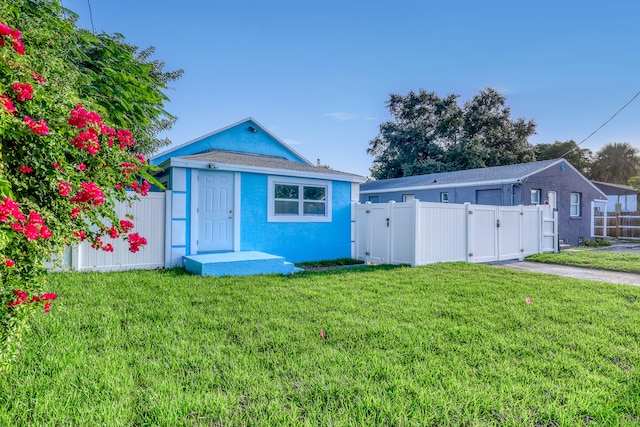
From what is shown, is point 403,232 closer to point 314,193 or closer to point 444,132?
point 314,193

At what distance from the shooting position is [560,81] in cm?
1464

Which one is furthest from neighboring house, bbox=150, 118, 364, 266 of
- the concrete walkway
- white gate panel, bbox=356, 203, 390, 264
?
the concrete walkway

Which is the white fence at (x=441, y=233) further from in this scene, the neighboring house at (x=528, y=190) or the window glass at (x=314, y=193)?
the neighboring house at (x=528, y=190)

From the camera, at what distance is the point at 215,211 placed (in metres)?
8.15

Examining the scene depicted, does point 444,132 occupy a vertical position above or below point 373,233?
A: above

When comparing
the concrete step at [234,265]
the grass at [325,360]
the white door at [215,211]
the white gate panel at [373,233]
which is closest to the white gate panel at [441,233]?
the white gate panel at [373,233]

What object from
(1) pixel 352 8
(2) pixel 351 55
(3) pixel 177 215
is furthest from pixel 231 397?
(2) pixel 351 55

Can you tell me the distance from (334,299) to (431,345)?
1920 mm

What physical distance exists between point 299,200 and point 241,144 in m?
7.35

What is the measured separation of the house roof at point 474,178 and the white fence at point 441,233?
3966 millimetres

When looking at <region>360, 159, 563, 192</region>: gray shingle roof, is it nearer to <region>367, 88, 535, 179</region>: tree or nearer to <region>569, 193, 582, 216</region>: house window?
<region>569, 193, 582, 216</region>: house window

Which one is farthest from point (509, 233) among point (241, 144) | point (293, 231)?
point (241, 144)

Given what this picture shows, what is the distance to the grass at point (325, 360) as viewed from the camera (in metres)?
2.14

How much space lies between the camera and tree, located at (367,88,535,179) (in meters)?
28.5
